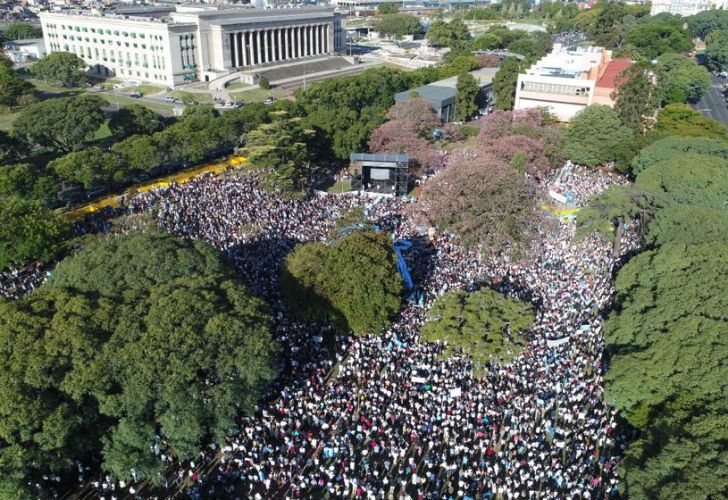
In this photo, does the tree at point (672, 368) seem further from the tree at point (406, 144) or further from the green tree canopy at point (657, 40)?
the green tree canopy at point (657, 40)

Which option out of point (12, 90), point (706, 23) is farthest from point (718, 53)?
point (12, 90)

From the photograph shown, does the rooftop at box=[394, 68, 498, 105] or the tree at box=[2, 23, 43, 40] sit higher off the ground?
the tree at box=[2, 23, 43, 40]

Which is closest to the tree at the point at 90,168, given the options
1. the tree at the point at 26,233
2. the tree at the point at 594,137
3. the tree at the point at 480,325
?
the tree at the point at 26,233

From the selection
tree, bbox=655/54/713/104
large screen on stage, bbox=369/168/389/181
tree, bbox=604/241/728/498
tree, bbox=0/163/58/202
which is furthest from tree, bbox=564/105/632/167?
tree, bbox=0/163/58/202

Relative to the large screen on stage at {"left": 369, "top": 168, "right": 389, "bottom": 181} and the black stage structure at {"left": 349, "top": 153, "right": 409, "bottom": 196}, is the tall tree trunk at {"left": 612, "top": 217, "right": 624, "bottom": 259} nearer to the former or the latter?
the black stage structure at {"left": 349, "top": 153, "right": 409, "bottom": 196}

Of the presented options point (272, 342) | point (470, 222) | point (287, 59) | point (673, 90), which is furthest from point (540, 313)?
point (287, 59)

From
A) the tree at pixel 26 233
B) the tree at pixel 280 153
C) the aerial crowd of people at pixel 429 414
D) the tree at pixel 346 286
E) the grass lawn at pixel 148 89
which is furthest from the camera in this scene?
the grass lawn at pixel 148 89
